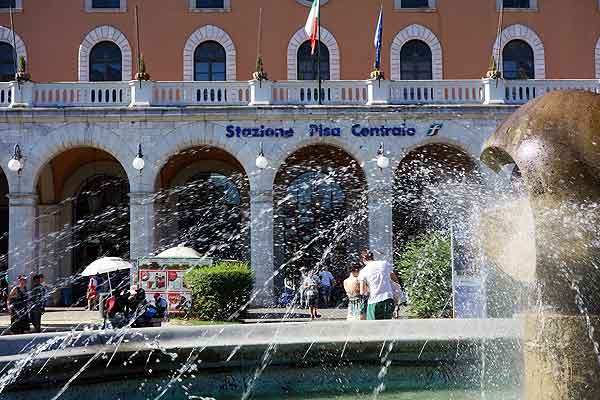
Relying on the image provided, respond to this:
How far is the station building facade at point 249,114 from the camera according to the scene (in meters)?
22.8

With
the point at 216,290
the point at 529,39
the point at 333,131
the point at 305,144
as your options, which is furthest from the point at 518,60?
the point at 216,290

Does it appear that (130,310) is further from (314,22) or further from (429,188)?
(429,188)

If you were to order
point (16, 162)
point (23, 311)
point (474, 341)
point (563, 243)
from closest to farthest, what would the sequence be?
point (563, 243) → point (474, 341) → point (23, 311) → point (16, 162)

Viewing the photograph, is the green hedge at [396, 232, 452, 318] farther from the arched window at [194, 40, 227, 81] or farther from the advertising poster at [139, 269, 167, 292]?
the arched window at [194, 40, 227, 81]

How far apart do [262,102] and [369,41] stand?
601cm

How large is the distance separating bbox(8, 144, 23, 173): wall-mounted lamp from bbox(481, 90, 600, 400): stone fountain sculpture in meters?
19.4

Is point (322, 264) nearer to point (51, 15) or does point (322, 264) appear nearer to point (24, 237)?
point (24, 237)

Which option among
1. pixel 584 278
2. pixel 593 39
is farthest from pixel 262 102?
pixel 584 278

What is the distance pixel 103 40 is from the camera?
26.5m

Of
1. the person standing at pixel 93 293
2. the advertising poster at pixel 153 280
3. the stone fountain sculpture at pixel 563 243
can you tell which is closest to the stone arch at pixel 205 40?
the person standing at pixel 93 293

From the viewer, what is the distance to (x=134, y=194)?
2269 centimetres

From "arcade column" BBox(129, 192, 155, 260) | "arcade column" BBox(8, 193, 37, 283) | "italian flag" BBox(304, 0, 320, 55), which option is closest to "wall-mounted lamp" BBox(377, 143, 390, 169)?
"italian flag" BBox(304, 0, 320, 55)

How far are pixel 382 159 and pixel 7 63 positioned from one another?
14373 millimetres

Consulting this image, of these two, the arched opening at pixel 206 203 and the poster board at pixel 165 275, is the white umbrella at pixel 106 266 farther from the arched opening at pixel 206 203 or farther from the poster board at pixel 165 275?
the arched opening at pixel 206 203
